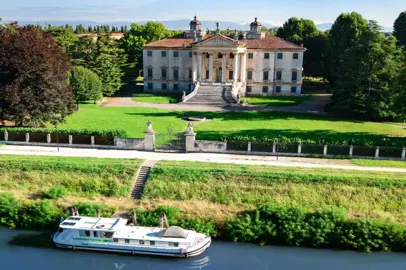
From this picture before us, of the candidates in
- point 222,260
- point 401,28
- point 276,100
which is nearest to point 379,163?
point 222,260

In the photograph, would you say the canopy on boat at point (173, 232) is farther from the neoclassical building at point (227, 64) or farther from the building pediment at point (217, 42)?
the building pediment at point (217, 42)

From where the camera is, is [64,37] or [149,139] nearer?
[149,139]

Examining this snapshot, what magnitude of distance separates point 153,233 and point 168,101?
127ft

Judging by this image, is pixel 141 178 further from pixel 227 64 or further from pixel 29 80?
pixel 227 64

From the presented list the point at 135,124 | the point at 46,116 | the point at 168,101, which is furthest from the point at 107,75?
the point at 46,116

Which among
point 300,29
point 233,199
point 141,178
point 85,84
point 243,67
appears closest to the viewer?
point 233,199

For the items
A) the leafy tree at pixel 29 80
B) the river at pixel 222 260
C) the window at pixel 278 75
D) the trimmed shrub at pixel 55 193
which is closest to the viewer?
the river at pixel 222 260

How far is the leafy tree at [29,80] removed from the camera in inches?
1506

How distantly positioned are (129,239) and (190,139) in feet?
41.8

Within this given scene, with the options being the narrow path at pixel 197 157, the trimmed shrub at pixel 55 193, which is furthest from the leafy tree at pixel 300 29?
the trimmed shrub at pixel 55 193

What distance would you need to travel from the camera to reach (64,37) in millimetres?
71125

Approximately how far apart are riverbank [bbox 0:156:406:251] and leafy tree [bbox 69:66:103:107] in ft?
76.3

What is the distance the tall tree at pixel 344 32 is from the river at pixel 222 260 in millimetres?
47068

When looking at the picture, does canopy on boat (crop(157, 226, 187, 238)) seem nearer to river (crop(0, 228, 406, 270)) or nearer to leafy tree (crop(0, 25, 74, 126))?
river (crop(0, 228, 406, 270))
